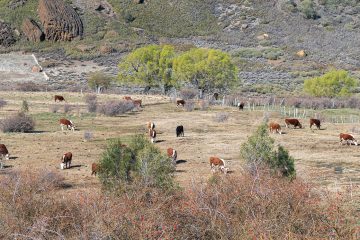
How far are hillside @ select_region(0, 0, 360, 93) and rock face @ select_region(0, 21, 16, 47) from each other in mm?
255

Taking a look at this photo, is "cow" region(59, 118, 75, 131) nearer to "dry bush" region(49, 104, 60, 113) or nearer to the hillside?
"dry bush" region(49, 104, 60, 113)

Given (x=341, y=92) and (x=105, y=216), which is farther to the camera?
(x=341, y=92)

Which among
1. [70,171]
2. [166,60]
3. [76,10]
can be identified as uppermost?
[76,10]

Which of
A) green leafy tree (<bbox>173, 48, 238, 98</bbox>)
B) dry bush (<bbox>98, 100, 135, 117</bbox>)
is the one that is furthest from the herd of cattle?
green leafy tree (<bbox>173, 48, 238, 98</bbox>)

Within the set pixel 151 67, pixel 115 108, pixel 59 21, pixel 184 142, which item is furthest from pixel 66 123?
pixel 59 21

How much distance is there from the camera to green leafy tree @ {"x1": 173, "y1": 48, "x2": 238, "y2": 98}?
54031 millimetres

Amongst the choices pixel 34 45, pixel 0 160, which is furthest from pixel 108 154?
pixel 34 45

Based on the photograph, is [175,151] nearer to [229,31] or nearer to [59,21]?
[59,21]

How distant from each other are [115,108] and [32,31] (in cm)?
6773

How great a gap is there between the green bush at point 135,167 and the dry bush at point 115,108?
22.6 meters

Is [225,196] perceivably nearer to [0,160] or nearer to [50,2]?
[0,160]

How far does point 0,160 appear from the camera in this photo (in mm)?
21594

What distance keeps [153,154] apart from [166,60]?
1773 inches

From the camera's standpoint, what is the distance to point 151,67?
59312mm
